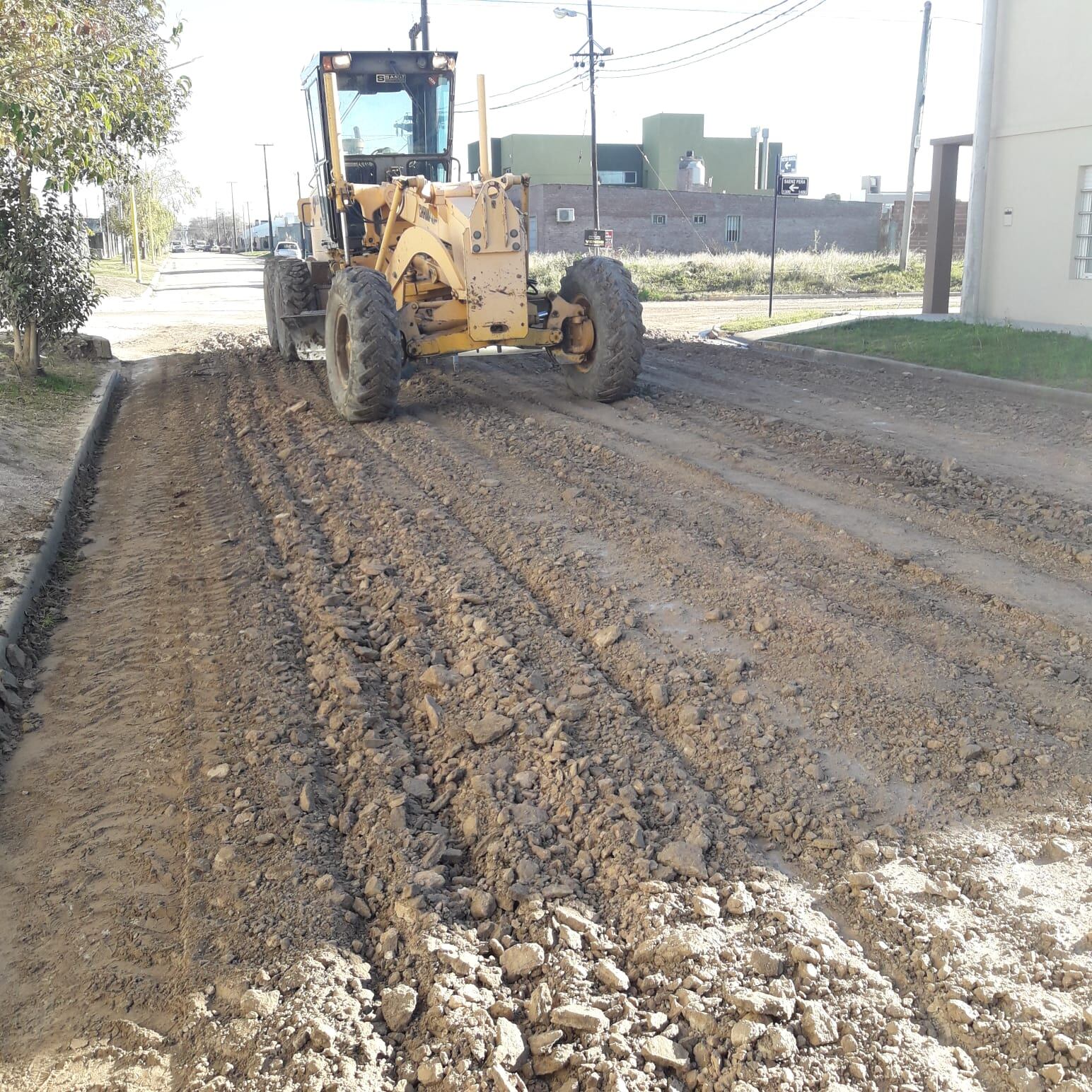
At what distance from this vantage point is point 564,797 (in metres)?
3.73

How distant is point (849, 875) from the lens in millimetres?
3271

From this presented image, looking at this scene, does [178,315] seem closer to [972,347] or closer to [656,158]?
[972,347]

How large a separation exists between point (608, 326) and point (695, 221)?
45.9m

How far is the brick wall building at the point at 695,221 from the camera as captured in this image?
165 ft

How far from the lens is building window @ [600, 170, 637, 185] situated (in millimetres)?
60812

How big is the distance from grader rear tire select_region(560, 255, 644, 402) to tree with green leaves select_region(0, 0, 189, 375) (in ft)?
14.7

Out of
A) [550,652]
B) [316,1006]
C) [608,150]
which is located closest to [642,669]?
[550,652]

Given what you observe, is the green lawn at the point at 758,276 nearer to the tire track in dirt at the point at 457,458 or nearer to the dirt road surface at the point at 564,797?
the tire track in dirt at the point at 457,458

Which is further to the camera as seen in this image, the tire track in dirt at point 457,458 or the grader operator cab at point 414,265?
the grader operator cab at point 414,265

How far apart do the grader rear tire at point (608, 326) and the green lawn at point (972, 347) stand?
184 inches

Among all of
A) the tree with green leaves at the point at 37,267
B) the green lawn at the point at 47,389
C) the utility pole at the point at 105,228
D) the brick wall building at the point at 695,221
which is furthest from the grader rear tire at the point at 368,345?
the utility pole at the point at 105,228

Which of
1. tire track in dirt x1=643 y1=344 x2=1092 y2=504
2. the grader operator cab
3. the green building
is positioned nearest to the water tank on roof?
the green building

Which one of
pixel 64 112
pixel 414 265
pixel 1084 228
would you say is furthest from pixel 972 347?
pixel 64 112

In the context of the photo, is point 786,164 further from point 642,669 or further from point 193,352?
point 642,669
